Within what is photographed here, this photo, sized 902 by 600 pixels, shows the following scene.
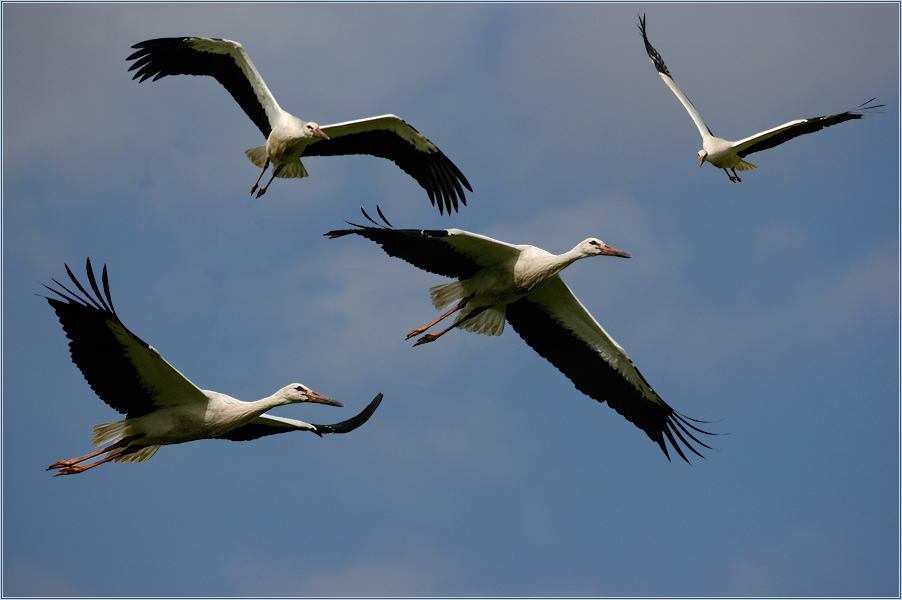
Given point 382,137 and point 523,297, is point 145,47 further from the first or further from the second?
point 523,297

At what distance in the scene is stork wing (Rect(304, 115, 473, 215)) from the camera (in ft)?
43.0

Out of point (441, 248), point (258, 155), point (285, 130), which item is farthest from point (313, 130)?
point (441, 248)

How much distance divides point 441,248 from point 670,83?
7.36m

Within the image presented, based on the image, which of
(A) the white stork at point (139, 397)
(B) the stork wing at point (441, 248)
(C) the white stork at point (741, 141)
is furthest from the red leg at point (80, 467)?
(C) the white stork at point (741, 141)

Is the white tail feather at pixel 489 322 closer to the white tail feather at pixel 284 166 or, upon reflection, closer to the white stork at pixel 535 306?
the white stork at pixel 535 306

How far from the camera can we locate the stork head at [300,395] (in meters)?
9.92

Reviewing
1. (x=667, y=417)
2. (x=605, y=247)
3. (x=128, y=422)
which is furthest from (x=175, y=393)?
(x=667, y=417)

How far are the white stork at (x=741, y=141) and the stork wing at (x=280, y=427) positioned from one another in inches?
269

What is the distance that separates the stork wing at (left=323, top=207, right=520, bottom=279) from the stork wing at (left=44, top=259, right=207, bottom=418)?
2159 millimetres

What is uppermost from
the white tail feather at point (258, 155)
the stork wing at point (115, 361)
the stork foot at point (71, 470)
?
the white tail feather at point (258, 155)

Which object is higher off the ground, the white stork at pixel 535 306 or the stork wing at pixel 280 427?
the white stork at pixel 535 306

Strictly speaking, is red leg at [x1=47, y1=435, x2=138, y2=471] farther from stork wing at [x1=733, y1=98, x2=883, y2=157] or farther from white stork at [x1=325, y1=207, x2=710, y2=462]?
stork wing at [x1=733, y1=98, x2=883, y2=157]

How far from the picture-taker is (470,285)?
427 inches

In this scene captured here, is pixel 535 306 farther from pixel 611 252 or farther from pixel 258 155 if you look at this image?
pixel 258 155
